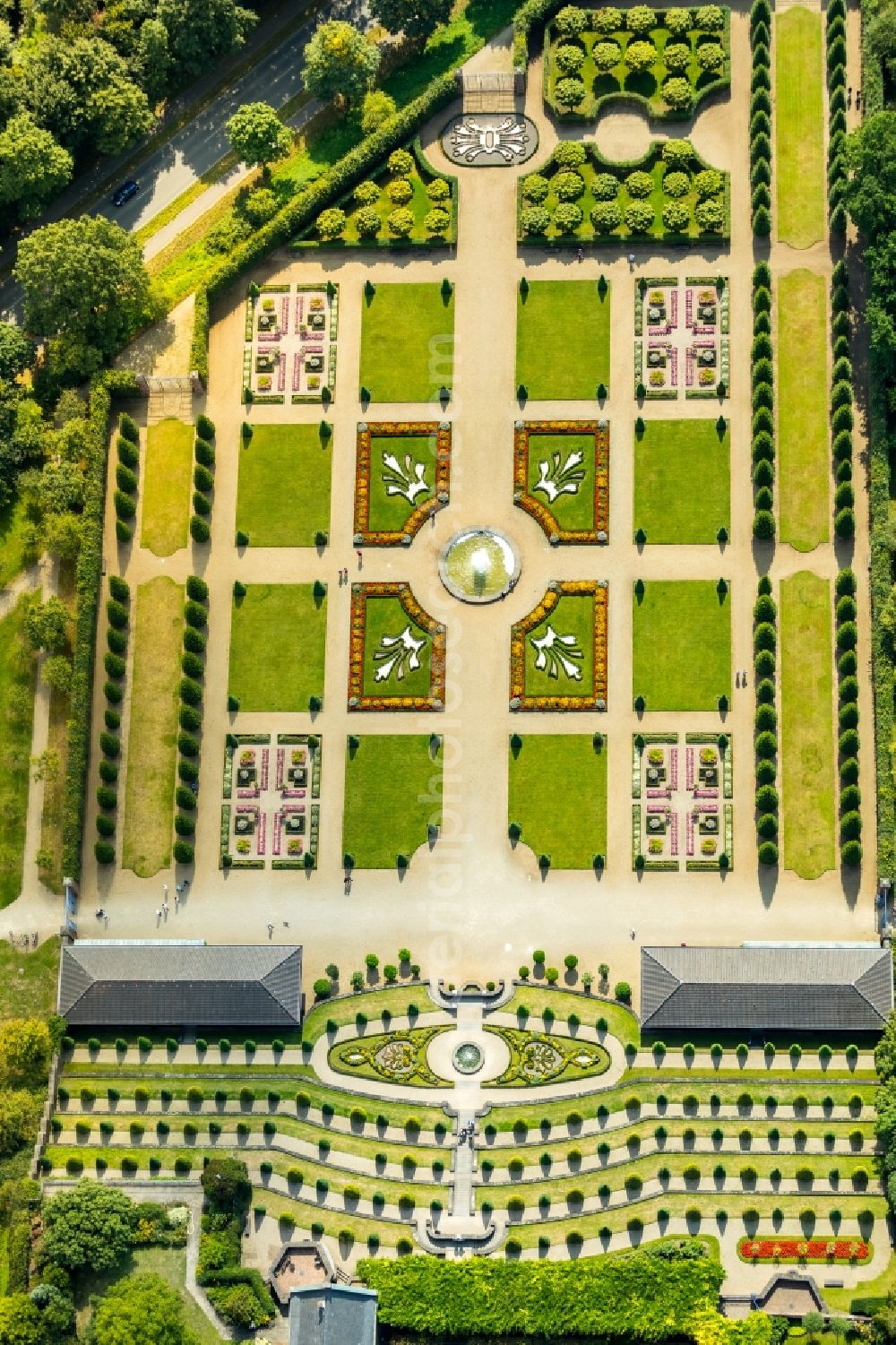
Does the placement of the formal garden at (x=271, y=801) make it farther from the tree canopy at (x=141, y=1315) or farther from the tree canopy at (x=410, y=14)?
the tree canopy at (x=410, y=14)

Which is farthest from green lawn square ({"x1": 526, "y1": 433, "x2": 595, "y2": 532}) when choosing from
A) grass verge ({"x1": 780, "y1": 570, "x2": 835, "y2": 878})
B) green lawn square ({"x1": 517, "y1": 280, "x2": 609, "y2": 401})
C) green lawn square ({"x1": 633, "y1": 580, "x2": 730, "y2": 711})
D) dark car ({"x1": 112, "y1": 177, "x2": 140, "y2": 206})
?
dark car ({"x1": 112, "y1": 177, "x2": 140, "y2": 206})

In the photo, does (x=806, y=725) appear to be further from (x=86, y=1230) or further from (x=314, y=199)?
(x=86, y=1230)

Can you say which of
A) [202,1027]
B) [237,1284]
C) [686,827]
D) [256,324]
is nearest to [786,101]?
[256,324]

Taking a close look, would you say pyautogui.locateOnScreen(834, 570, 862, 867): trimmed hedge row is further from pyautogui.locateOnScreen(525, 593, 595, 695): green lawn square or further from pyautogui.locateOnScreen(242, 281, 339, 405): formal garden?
pyautogui.locateOnScreen(242, 281, 339, 405): formal garden

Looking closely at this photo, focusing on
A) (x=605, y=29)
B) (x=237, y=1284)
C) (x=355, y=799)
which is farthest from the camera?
(x=605, y=29)

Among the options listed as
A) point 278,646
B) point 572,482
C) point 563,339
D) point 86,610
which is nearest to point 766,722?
point 572,482

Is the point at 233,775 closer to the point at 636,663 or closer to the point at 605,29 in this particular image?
the point at 636,663

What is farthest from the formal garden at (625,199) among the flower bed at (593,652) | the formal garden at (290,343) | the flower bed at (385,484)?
the flower bed at (593,652)
